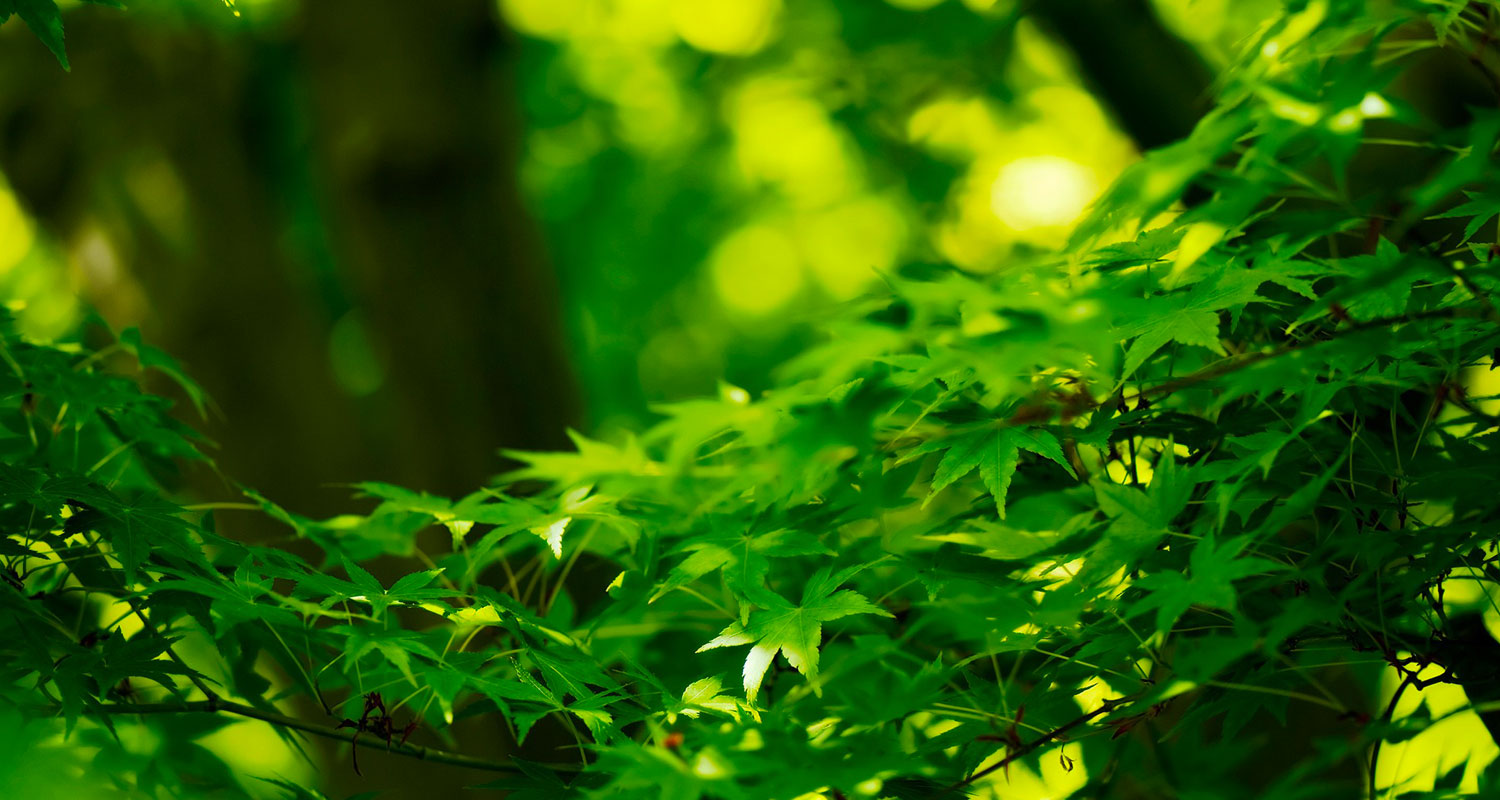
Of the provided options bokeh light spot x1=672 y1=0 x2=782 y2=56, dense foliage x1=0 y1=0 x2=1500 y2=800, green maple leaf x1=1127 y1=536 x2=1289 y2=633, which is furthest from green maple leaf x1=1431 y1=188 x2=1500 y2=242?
bokeh light spot x1=672 y1=0 x2=782 y2=56

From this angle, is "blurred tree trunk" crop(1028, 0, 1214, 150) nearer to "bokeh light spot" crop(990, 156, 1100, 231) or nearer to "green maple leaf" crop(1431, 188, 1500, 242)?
"green maple leaf" crop(1431, 188, 1500, 242)

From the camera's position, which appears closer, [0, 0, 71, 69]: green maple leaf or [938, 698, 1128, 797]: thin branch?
[938, 698, 1128, 797]: thin branch

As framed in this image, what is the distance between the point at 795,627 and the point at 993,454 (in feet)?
0.92

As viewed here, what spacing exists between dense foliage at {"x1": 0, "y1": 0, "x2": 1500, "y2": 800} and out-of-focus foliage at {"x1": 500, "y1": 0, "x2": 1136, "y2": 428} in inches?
127

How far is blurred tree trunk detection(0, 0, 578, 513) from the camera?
2748mm

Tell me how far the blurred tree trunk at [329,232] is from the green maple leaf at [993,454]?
1.83 meters

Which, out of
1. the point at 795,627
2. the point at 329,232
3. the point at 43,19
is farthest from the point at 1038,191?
the point at 43,19

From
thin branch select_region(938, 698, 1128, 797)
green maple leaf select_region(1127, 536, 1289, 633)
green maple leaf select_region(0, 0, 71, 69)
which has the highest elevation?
green maple leaf select_region(0, 0, 71, 69)

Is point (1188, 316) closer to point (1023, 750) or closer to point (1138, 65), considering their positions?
point (1023, 750)

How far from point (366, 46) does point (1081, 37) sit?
7.03ft

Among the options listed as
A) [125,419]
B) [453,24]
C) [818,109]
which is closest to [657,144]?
[818,109]

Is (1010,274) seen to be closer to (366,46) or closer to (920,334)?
(920,334)

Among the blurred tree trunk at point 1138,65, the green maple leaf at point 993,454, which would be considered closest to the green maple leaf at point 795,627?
the green maple leaf at point 993,454

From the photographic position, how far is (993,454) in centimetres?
103
